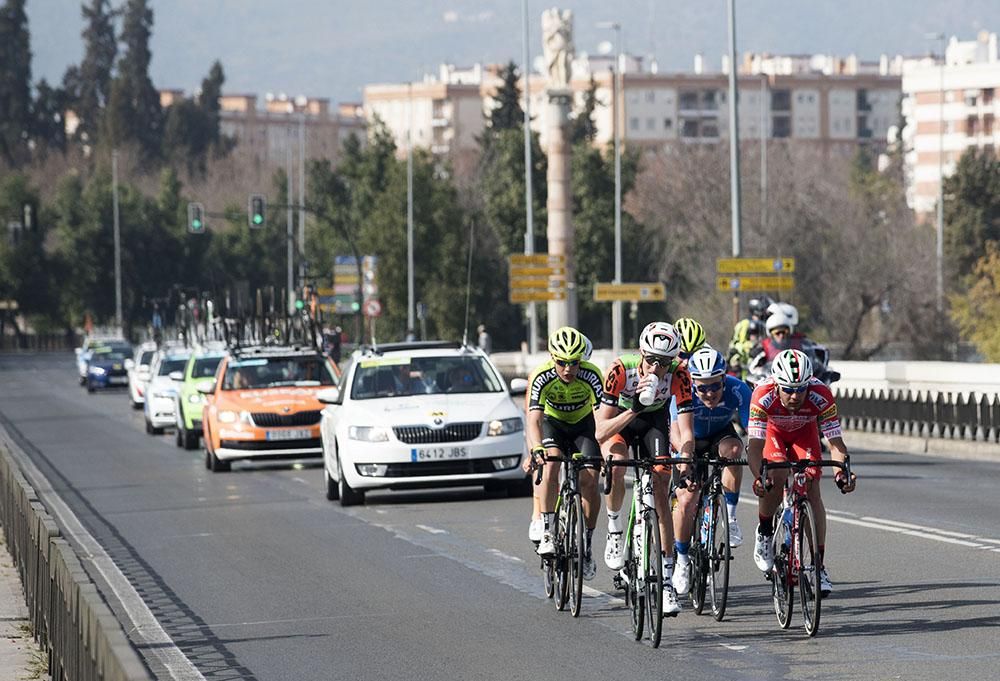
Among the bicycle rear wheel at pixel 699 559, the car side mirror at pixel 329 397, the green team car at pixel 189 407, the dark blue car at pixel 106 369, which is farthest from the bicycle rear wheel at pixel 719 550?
the dark blue car at pixel 106 369

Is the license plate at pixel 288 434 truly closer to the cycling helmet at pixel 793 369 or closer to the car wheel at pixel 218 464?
the car wheel at pixel 218 464

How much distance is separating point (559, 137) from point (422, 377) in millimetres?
49517

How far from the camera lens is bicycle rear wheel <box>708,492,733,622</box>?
1164 centimetres

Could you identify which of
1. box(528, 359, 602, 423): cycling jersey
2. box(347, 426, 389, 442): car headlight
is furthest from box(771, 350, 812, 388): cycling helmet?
box(347, 426, 389, 442): car headlight

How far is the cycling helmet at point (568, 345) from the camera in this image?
12.4 m

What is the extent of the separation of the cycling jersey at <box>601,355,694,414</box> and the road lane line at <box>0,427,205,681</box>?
8.47ft

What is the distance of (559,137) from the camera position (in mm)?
71000

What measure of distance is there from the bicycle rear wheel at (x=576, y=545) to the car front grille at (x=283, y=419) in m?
15.1

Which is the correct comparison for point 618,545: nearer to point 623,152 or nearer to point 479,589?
point 479,589

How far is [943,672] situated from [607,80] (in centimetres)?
18994

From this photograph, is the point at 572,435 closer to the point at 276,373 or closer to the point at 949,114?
the point at 276,373

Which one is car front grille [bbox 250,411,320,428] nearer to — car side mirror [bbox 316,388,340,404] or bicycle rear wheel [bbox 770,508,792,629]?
car side mirror [bbox 316,388,340,404]

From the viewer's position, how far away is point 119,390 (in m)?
69.2

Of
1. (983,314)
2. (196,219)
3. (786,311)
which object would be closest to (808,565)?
(786,311)
